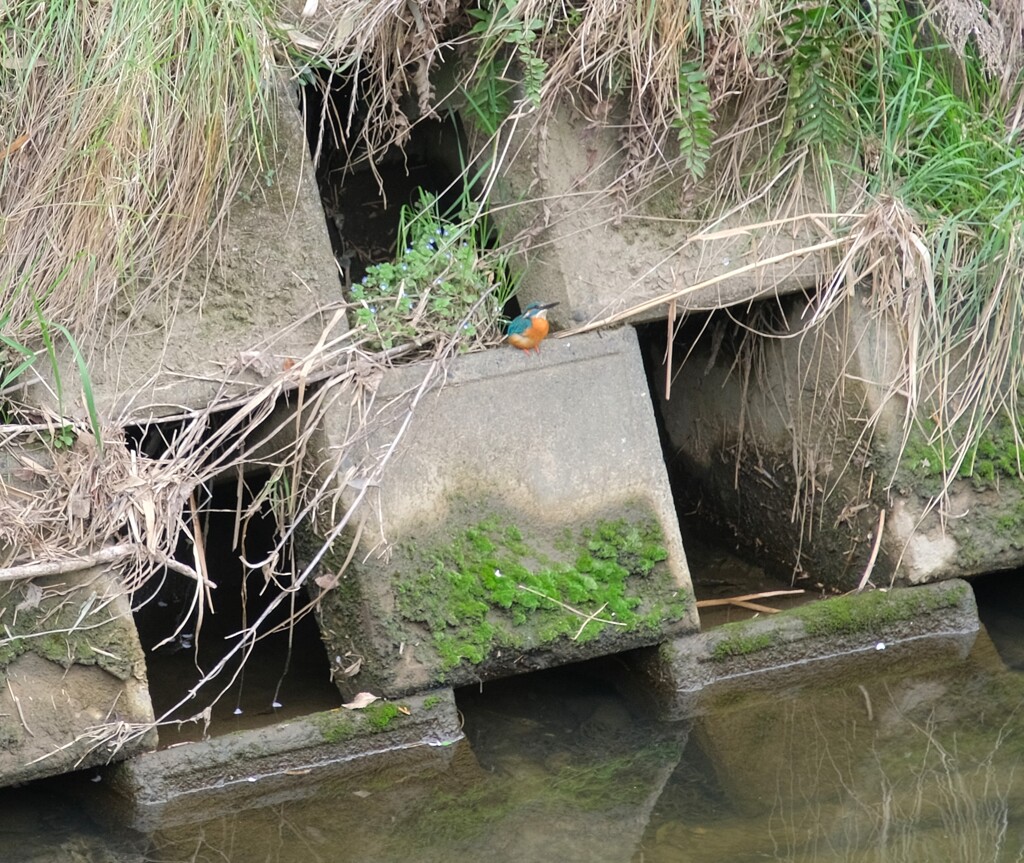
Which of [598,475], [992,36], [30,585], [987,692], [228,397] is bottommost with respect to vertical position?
[987,692]

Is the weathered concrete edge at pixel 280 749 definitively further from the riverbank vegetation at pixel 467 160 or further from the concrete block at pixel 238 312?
the concrete block at pixel 238 312

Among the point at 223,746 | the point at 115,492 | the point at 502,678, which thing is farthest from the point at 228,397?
the point at 502,678

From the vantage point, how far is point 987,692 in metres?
3.20

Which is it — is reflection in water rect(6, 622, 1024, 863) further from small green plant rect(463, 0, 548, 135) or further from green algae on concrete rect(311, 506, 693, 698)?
small green plant rect(463, 0, 548, 135)

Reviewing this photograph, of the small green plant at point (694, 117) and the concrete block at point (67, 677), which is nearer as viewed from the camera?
the concrete block at point (67, 677)

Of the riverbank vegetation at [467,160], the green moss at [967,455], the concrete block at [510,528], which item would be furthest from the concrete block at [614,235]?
the green moss at [967,455]

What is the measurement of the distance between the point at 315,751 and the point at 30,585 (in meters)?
0.72

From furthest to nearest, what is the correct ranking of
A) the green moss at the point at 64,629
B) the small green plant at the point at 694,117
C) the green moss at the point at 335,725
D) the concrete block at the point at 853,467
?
the concrete block at the point at 853,467, the small green plant at the point at 694,117, the green moss at the point at 335,725, the green moss at the point at 64,629

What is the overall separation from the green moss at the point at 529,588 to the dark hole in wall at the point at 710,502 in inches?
14.8

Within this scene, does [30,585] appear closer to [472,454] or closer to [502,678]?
[472,454]

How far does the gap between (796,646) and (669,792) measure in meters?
0.62

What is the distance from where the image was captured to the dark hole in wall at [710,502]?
3604mm

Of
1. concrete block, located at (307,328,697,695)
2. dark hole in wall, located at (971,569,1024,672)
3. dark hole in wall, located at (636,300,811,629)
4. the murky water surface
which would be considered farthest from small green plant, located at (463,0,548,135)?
dark hole in wall, located at (971,569,1024,672)

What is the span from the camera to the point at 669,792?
2.88 metres
